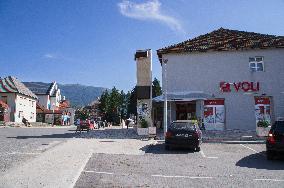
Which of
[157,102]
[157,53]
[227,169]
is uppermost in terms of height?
[157,53]

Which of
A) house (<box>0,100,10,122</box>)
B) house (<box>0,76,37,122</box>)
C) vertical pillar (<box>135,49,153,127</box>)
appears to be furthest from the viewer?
house (<box>0,76,37,122</box>)

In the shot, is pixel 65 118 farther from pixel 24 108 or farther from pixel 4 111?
pixel 4 111

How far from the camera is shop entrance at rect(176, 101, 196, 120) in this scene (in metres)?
27.9

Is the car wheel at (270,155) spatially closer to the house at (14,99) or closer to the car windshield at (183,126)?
the car windshield at (183,126)

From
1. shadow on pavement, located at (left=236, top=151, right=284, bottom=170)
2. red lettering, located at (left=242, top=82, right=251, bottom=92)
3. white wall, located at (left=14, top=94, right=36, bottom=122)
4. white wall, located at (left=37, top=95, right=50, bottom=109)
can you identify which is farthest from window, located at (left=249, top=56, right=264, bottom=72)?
white wall, located at (left=37, top=95, right=50, bottom=109)

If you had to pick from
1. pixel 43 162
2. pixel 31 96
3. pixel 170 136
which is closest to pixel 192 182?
pixel 43 162

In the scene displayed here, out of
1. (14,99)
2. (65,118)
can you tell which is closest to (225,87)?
(14,99)

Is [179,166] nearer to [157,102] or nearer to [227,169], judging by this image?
[227,169]

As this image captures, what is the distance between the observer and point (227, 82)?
27.4 metres

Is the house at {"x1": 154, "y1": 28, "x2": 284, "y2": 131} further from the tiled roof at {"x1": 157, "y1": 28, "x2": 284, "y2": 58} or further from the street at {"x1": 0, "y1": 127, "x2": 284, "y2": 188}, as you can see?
the street at {"x1": 0, "y1": 127, "x2": 284, "y2": 188}

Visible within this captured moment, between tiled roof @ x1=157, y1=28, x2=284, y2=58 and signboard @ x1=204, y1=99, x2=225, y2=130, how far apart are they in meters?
4.59

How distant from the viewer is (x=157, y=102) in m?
28.3

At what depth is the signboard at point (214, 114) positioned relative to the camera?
1074 inches

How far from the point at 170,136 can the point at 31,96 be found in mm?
55159
